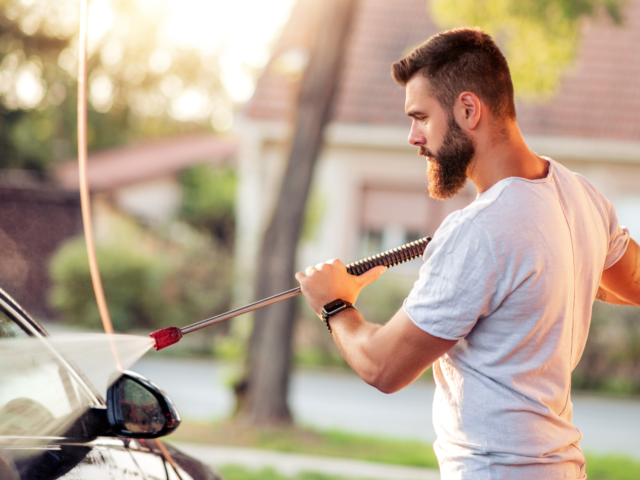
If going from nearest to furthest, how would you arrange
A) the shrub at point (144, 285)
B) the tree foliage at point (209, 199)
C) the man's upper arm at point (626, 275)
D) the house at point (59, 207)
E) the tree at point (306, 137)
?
the man's upper arm at point (626, 275)
the tree at point (306, 137)
the shrub at point (144, 285)
the house at point (59, 207)
the tree foliage at point (209, 199)

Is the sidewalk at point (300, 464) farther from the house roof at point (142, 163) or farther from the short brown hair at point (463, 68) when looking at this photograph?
the house roof at point (142, 163)

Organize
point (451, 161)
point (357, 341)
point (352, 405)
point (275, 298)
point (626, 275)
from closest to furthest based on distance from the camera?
point (357, 341), point (451, 161), point (275, 298), point (626, 275), point (352, 405)

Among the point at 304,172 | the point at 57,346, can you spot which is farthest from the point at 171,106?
the point at 57,346

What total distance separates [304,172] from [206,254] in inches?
242

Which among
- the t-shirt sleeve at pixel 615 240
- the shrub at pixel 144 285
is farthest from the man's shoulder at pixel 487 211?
the shrub at pixel 144 285

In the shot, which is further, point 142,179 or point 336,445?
point 142,179

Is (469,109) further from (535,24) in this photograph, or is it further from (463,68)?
(535,24)

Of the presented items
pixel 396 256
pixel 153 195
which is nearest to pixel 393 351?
pixel 396 256

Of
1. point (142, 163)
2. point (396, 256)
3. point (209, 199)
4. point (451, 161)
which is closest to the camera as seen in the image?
point (451, 161)

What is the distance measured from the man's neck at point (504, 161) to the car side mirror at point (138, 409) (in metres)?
1.07

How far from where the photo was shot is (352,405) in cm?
942

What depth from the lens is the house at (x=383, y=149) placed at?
12406 mm

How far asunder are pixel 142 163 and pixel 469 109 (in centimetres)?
2330

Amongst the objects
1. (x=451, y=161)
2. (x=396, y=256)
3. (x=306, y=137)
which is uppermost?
(x=306, y=137)
